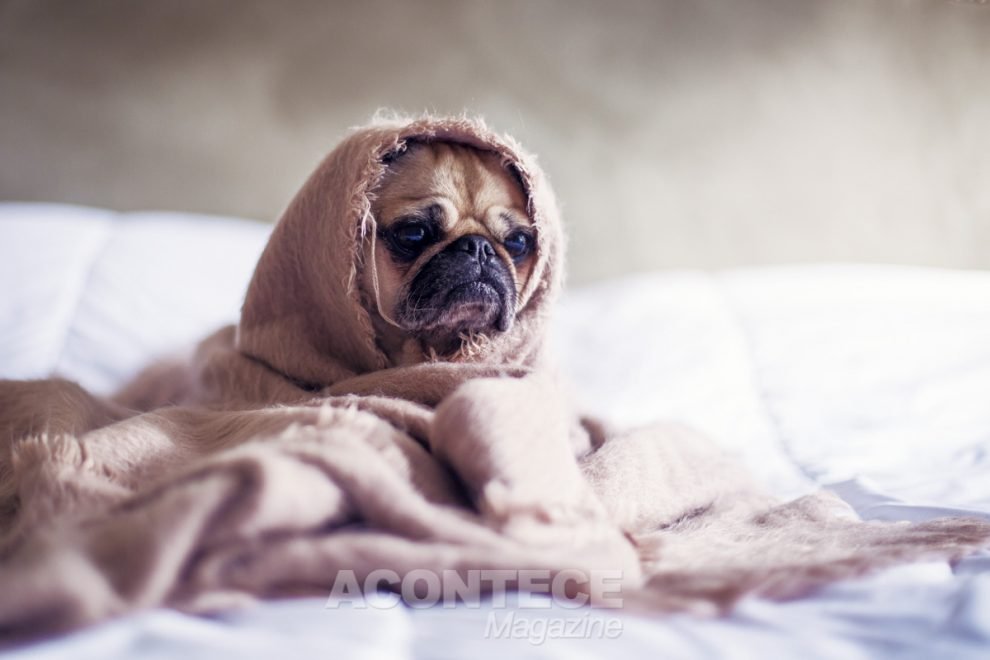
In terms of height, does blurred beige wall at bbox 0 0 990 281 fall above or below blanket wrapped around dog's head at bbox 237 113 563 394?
above

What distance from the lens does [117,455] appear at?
2.90 ft

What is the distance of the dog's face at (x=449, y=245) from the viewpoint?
3.98ft

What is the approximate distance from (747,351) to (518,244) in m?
0.81

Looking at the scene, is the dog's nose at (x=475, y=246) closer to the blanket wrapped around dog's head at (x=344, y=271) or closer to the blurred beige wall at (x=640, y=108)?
the blanket wrapped around dog's head at (x=344, y=271)

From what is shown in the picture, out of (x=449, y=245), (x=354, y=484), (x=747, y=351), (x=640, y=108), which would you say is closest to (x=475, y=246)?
(x=449, y=245)

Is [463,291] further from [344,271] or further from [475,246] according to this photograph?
[344,271]

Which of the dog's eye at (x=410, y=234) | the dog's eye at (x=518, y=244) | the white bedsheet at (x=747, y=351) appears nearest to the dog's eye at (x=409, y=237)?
the dog's eye at (x=410, y=234)

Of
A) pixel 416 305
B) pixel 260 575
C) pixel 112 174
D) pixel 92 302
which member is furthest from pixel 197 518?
pixel 112 174

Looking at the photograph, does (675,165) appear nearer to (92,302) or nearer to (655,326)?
(655,326)

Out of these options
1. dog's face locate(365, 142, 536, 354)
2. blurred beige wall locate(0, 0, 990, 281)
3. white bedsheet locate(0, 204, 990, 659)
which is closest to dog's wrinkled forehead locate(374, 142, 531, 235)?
dog's face locate(365, 142, 536, 354)

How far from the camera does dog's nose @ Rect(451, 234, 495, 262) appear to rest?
123 cm

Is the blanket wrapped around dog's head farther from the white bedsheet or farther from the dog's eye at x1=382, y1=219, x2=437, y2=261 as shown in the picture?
the white bedsheet

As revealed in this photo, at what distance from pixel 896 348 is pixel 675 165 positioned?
103 cm

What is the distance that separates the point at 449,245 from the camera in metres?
1.25
